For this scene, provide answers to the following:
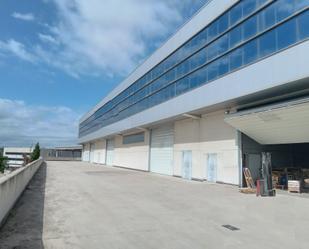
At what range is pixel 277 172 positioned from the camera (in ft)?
60.2

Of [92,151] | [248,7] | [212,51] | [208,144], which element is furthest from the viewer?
[92,151]

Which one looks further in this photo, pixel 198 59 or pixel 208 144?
pixel 208 144

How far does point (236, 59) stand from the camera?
16.9m

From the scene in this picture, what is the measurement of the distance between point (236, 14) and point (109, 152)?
37.8 m

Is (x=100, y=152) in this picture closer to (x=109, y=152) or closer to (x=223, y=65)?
(x=109, y=152)

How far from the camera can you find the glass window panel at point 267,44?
14.3 meters

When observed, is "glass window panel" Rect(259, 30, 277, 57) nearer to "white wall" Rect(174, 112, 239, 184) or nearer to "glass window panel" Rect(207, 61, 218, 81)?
"glass window panel" Rect(207, 61, 218, 81)

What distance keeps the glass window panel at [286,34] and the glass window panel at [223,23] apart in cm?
453

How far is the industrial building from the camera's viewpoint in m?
13.8

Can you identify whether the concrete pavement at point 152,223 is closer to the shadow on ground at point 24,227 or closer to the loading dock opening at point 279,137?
the shadow on ground at point 24,227

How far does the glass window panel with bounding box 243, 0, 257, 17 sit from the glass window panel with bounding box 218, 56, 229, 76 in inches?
106

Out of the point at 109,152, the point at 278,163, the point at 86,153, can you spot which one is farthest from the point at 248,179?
the point at 86,153

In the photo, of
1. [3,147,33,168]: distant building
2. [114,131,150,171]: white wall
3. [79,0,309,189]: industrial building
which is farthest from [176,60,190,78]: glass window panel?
[3,147,33,168]: distant building

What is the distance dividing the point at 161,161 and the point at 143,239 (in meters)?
22.7
